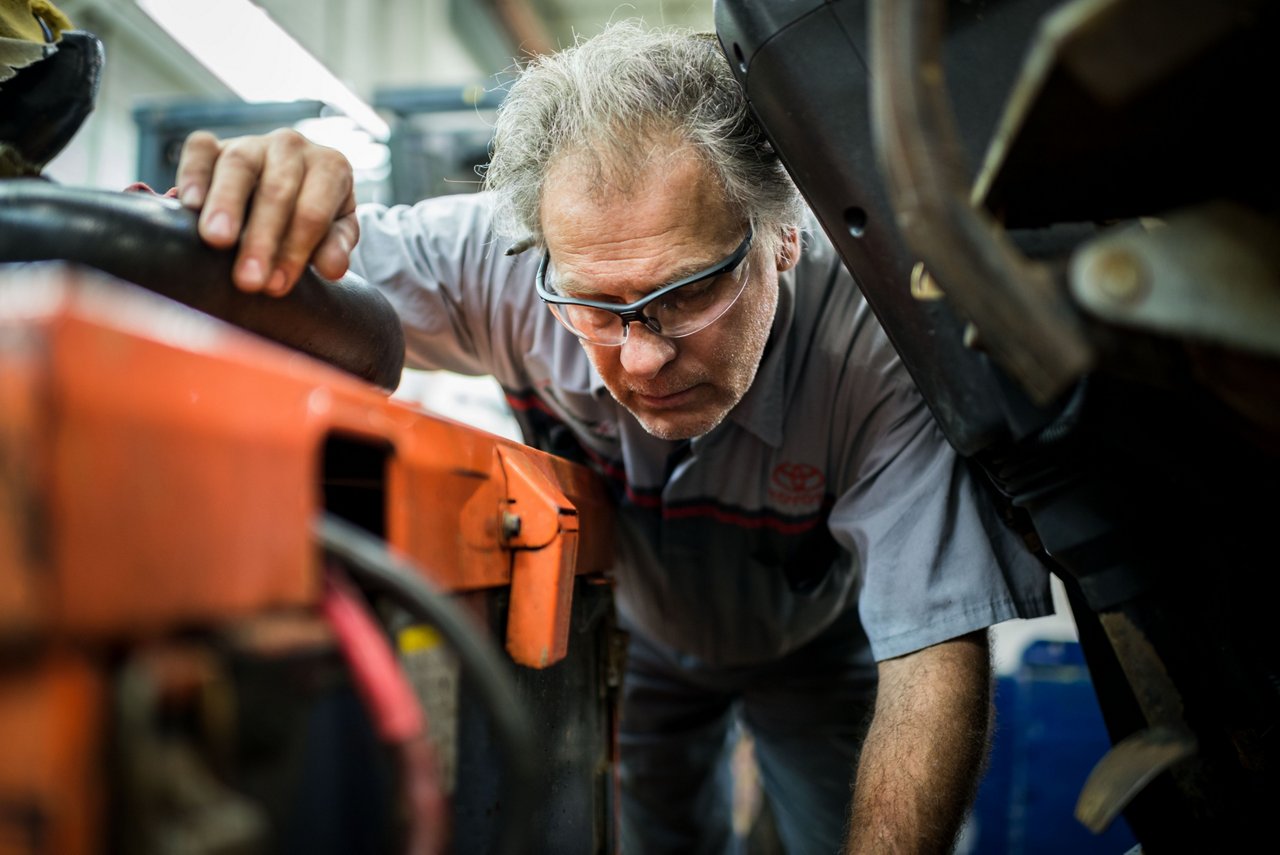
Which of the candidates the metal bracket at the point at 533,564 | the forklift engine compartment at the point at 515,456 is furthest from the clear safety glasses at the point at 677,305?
the metal bracket at the point at 533,564

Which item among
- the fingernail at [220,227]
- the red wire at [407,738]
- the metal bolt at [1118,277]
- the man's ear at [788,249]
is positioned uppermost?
the man's ear at [788,249]

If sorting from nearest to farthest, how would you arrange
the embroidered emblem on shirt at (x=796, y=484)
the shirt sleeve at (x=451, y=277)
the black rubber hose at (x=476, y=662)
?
the black rubber hose at (x=476, y=662), the embroidered emblem on shirt at (x=796, y=484), the shirt sleeve at (x=451, y=277)

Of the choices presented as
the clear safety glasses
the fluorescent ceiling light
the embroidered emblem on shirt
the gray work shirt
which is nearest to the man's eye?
the clear safety glasses

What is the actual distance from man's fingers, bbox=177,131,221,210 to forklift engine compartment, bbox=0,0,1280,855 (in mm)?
44

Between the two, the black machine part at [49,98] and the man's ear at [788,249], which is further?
the man's ear at [788,249]

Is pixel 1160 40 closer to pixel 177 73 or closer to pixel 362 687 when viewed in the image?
pixel 362 687

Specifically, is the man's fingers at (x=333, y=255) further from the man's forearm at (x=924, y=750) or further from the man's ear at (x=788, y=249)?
the man's forearm at (x=924, y=750)

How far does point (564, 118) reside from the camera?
1162 mm

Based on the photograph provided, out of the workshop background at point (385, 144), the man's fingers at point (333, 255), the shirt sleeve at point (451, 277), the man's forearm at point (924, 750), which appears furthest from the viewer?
the workshop background at point (385, 144)

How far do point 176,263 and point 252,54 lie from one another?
211cm

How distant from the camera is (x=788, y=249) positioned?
4.11ft

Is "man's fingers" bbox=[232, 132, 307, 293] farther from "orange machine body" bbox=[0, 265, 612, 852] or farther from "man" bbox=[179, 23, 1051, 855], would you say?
"orange machine body" bbox=[0, 265, 612, 852]

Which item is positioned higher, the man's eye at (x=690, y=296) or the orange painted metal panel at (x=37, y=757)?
the man's eye at (x=690, y=296)

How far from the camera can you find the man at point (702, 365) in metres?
0.96
